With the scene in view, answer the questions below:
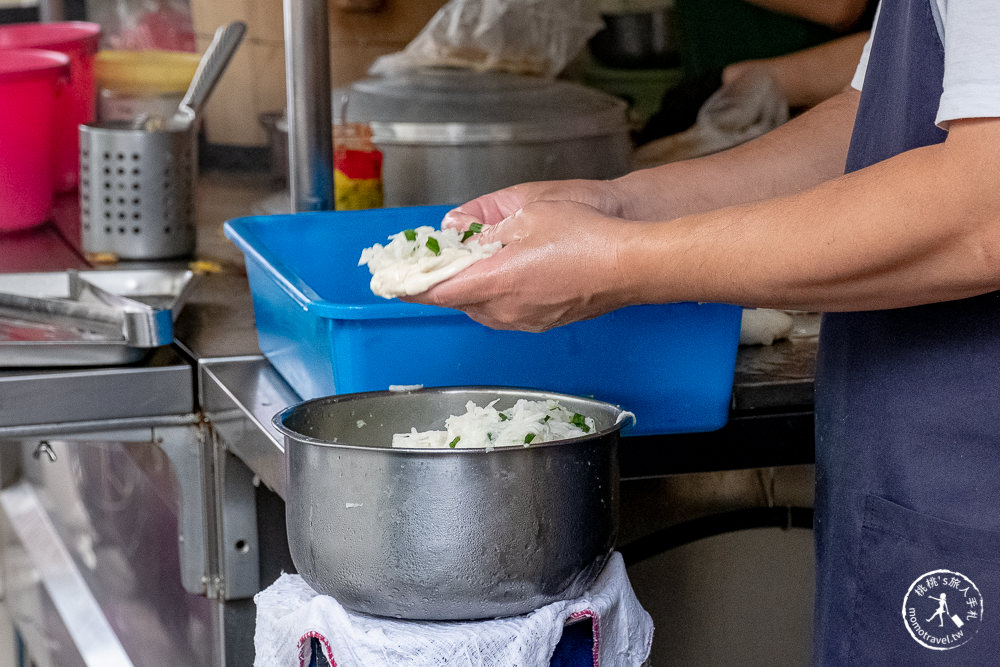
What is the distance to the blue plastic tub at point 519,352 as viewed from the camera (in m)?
1.20

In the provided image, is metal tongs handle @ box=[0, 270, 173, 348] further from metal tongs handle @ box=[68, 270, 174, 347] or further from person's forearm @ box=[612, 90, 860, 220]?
person's forearm @ box=[612, 90, 860, 220]

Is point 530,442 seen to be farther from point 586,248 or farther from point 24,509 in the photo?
point 24,509

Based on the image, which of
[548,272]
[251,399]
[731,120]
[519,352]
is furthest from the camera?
[731,120]

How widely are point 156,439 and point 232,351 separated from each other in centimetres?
15

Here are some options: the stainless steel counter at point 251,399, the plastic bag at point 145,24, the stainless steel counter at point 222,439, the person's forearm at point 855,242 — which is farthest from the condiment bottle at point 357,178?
the plastic bag at point 145,24

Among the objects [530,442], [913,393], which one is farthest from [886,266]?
[530,442]

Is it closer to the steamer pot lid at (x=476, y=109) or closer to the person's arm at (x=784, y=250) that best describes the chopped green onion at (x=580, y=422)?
the person's arm at (x=784, y=250)

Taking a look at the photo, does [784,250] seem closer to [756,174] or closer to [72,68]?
[756,174]

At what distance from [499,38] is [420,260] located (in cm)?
146

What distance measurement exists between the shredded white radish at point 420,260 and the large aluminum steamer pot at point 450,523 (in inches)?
6.7

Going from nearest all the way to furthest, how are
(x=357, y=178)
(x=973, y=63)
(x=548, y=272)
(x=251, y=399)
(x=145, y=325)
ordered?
1. (x=973, y=63)
2. (x=548, y=272)
3. (x=251, y=399)
4. (x=145, y=325)
5. (x=357, y=178)

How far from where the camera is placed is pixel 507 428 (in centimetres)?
102

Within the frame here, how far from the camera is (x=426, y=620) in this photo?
95 cm

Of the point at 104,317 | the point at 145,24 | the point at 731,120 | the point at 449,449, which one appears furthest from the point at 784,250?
the point at 145,24
